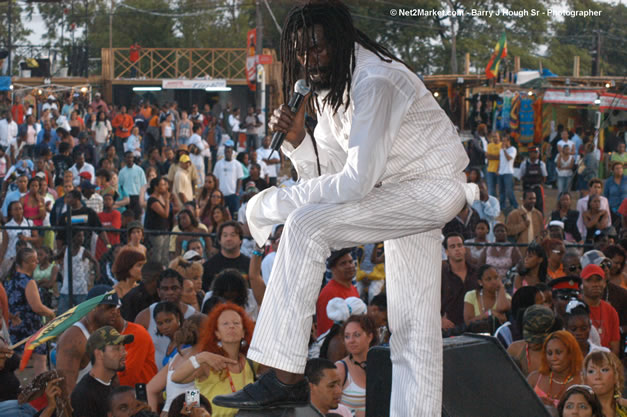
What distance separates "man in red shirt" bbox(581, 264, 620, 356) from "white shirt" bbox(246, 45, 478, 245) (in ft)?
13.7

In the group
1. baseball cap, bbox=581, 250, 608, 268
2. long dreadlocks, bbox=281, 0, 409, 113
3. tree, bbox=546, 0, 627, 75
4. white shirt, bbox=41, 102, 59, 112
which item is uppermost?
tree, bbox=546, 0, 627, 75

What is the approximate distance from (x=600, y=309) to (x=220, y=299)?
10.4 ft

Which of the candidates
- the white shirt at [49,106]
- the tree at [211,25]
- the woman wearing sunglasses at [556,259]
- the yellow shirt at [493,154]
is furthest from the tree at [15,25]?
the woman wearing sunglasses at [556,259]

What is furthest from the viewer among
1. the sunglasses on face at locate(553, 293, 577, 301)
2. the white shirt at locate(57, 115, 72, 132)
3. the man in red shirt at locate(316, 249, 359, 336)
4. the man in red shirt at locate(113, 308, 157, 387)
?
the white shirt at locate(57, 115, 72, 132)

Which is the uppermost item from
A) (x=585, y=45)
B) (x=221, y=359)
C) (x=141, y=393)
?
(x=585, y=45)

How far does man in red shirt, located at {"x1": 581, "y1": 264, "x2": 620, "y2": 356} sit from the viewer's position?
7.59 meters

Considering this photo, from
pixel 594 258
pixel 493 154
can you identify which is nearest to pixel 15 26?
pixel 493 154

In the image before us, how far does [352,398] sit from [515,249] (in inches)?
172

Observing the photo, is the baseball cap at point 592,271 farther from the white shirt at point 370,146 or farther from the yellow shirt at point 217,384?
the white shirt at point 370,146

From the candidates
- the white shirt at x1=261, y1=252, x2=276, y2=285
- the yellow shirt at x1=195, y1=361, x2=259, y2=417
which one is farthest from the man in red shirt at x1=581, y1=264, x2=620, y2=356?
the yellow shirt at x1=195, y1=361, x2=259, y2=417

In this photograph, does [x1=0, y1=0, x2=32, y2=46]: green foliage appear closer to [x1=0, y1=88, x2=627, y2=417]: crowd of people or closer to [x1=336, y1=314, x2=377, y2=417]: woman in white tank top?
[x1=0, y1=88, x2=627, y2=417]: crowd of people

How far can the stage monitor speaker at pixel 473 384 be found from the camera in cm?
418

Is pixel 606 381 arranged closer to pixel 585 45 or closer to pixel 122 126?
pixel 122 126

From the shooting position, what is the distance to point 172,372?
5664 mm
